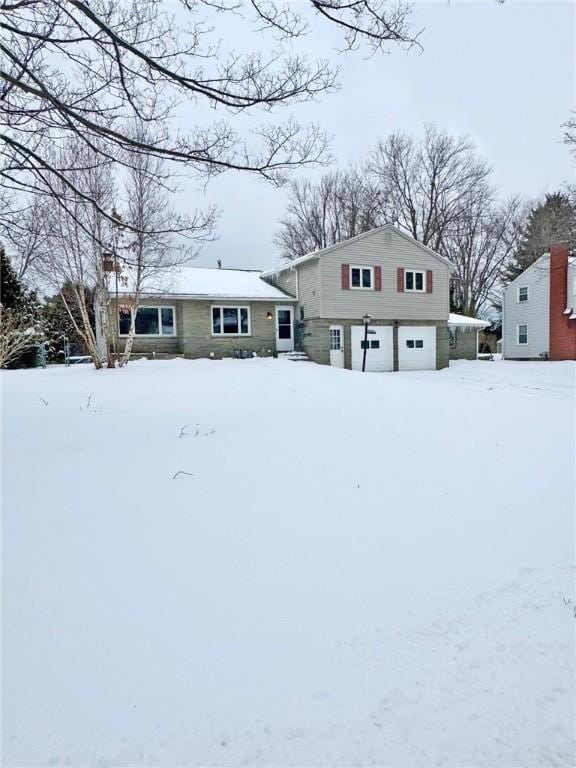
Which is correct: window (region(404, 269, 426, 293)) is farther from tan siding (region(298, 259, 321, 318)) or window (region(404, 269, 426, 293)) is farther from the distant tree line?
the distant tree line

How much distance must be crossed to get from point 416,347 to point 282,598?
18.1 meters

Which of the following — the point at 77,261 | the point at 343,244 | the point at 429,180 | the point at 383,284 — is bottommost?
the point at 77,261

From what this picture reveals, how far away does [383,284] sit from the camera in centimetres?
1838

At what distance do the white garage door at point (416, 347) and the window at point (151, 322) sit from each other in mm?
9798

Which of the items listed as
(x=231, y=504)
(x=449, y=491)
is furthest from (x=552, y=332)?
(x=231, y=504)

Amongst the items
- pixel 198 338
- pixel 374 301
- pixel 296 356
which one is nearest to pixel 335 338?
pixel 296 356

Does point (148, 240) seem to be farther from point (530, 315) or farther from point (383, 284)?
point (530, 315)

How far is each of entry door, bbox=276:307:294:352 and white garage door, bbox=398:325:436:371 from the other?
4.82m

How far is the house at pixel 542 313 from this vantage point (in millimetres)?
21609

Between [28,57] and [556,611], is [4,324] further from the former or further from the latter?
[556,611]

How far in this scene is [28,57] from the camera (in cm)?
441

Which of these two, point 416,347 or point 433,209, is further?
point 433,209

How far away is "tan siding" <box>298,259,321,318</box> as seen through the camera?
17.3 metres

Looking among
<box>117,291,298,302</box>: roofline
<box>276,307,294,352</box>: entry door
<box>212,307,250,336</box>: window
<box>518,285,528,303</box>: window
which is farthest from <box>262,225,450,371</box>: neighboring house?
<box>518,285,528,303</box>: window
